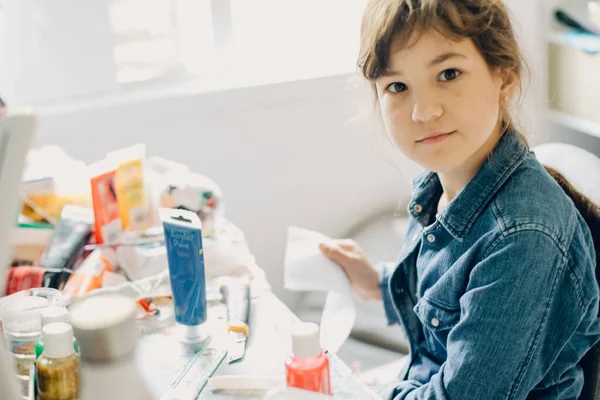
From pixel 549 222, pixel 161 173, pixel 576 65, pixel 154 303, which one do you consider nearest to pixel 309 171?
pixel 161 173

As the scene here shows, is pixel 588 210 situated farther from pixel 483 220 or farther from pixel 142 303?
pixel 142 303

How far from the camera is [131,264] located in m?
1.18

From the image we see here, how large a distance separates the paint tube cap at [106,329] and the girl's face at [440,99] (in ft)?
1.54

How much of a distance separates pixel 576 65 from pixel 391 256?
625mm

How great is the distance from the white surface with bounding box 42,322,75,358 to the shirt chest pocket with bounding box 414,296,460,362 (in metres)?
0.48

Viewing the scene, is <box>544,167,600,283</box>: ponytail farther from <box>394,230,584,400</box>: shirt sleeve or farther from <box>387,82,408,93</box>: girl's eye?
<box>387,82,408,93</box>: girl's eye

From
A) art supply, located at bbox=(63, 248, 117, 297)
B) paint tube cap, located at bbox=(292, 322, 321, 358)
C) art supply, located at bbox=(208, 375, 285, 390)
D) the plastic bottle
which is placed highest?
the plastic bottle

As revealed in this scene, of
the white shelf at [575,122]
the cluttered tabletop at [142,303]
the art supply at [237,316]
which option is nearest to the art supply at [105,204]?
the cluttered tabletop at [142,303]

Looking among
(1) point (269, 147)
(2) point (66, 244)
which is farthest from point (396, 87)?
(1) point (269, 147)

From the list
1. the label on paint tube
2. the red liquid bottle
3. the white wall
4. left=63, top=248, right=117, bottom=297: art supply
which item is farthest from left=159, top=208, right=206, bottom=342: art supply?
the white wall

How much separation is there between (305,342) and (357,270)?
504mm

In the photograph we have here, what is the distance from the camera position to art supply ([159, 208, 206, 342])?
0.97m

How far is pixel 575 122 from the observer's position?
6.32 feet

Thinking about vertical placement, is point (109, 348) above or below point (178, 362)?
above
